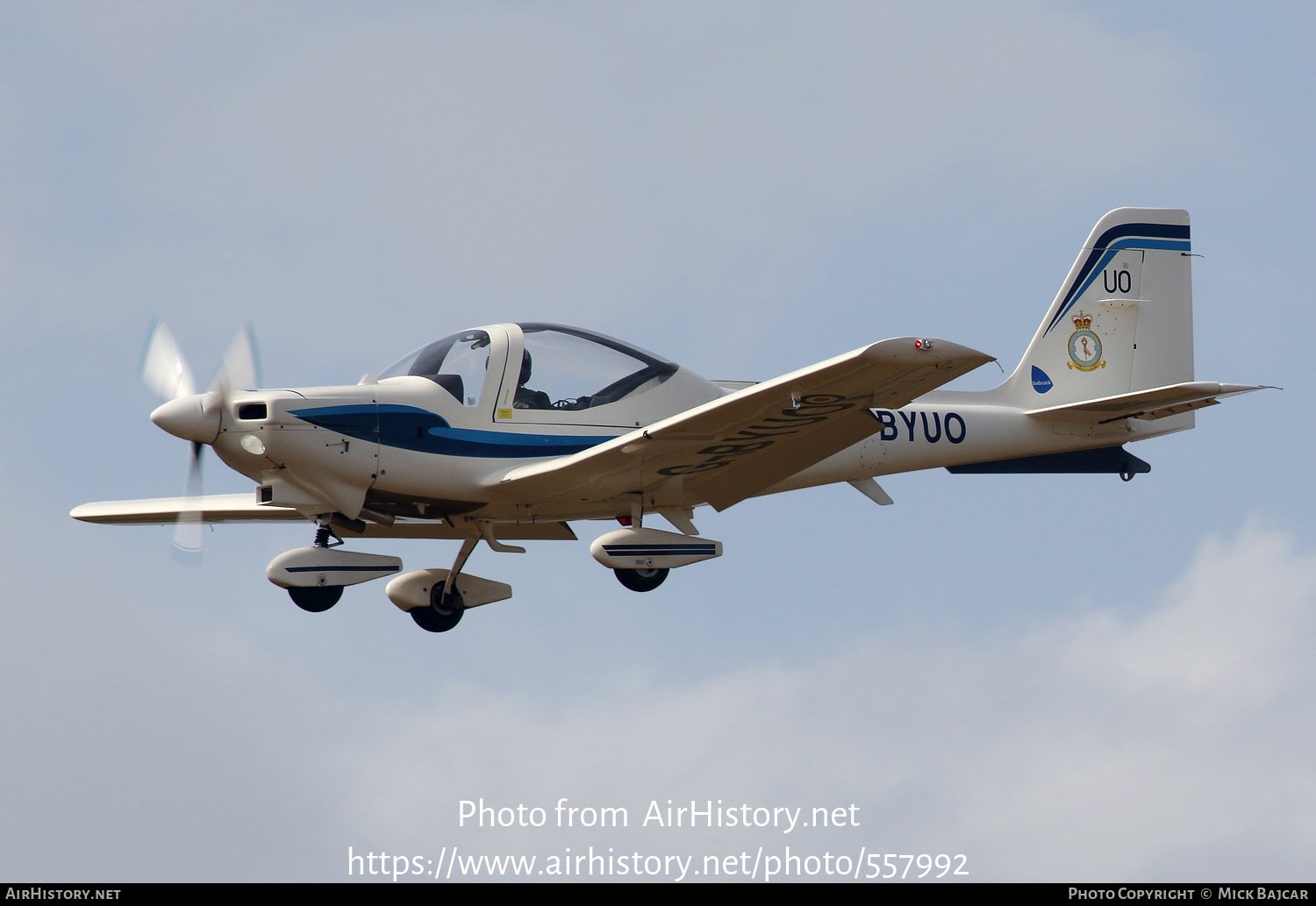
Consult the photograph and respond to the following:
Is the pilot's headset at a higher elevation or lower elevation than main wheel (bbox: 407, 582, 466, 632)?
higher

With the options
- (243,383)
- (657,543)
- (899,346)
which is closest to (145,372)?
(243,383)

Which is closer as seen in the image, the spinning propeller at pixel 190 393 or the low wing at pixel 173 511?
the spinning propeller at pixel 190 393

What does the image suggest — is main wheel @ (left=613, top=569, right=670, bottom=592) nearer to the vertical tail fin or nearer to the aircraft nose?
the aircraft nose

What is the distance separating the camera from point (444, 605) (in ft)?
45.8

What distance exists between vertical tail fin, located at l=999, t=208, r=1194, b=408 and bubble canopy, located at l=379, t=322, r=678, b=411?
4.88 meters

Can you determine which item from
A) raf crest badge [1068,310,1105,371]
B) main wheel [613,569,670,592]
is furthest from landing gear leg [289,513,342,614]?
raf crest badge [1068,310,1105,371]

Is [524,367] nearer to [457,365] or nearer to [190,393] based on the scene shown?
[457,365]

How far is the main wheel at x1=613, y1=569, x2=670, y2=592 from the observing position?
14477 millimetres

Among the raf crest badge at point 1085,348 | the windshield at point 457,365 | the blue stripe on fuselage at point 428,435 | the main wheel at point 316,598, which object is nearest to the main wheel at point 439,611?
→ the main wheel at point 316,598

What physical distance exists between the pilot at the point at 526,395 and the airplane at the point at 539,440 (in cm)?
1

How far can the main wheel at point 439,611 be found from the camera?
13.9m

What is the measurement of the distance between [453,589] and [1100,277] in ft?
25.9

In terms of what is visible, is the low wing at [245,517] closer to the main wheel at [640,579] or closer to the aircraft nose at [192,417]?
the main wheel at [640,579]

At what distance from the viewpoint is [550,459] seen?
1286 cm
